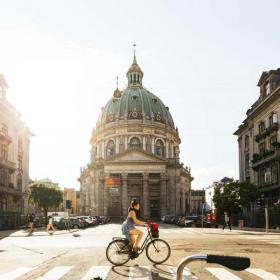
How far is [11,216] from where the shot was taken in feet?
167

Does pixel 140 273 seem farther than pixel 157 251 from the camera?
No

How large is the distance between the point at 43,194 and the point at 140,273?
195 ft

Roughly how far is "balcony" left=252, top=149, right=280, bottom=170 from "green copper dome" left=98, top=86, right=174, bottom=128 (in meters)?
62.5

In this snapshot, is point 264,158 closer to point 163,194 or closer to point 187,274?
point 187,274

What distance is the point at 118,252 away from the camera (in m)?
13.6

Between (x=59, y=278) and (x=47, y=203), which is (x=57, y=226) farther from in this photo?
(x=59, y=278)

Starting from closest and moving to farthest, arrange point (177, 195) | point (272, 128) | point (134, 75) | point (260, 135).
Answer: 1. point (272, 128)
2. point (260, 135)
3. point (177, 195)
4. point (134, 75)

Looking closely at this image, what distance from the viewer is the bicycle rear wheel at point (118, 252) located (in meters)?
13.5

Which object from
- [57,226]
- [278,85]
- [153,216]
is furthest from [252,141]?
[153,216]

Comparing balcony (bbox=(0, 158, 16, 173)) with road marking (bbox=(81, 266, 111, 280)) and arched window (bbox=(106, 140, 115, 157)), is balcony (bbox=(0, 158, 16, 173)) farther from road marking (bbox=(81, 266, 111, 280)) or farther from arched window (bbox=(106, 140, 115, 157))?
arched window (bbox=(106, 140, 115, 157))

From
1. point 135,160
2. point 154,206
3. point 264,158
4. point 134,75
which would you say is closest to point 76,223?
point 264,158

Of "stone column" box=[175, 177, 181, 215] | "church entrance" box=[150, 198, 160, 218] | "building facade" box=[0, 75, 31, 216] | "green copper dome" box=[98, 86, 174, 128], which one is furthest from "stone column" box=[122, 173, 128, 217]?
"building facade" box=[0, 75, 31, 216]

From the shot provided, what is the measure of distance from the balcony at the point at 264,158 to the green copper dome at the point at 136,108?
62469 millimetres

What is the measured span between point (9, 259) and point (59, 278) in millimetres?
5647
